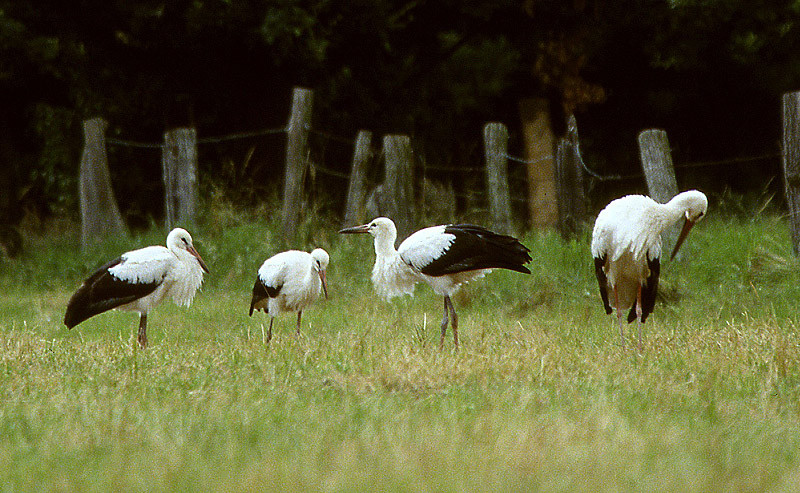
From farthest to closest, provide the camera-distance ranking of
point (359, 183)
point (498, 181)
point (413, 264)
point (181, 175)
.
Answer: point (181, 175), point (359, 183), point (498, 181), point (413, 264)

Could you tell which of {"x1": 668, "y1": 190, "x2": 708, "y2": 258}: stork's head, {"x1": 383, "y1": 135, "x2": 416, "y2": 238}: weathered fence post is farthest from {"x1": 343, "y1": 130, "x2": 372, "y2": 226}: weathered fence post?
{"x1": 668, "y1": 190, "x2": 708, "y2": 258}: stork's head

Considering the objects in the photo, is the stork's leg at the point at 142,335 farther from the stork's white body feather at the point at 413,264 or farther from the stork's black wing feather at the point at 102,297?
the stork's white body feather at the point at 413,264

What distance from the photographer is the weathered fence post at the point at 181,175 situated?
12.7m

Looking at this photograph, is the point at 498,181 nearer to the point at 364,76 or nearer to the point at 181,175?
the point at 181,175

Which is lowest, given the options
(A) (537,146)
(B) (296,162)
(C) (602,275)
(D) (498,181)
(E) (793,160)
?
(C) (602,275)

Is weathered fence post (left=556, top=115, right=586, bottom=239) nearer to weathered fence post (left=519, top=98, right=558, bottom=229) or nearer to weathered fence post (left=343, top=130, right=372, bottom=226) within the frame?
weathered fence post (left=343, top=130, right=372, bottom=226)

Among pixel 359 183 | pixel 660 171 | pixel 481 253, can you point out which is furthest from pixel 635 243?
pixel 359 183

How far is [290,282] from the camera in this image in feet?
28.8

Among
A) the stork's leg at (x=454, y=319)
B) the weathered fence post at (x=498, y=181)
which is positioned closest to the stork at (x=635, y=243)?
the stork's leg at (x=454, y=319)

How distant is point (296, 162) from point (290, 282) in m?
3.49

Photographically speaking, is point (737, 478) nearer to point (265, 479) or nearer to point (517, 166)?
point (265, 479)

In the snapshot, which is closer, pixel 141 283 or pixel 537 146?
pixel 141 283

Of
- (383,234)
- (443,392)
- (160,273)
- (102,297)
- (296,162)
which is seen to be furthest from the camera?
(296,162)

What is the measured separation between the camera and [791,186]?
30.1ft
